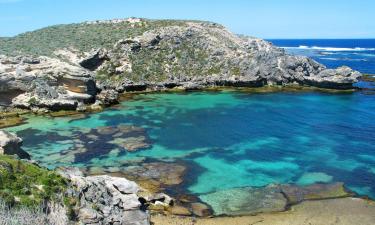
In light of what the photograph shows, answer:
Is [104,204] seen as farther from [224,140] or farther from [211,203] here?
[224,140]

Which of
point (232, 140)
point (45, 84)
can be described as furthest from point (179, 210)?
point (45, 84)

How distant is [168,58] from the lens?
105m

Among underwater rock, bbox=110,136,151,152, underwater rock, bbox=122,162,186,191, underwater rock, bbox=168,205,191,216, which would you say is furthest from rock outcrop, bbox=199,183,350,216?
underwater rock, bbox=110,136,151,152

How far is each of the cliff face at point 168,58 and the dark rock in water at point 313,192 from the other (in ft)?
152

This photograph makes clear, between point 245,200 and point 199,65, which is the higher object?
point 199,65

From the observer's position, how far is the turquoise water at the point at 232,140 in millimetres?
45812

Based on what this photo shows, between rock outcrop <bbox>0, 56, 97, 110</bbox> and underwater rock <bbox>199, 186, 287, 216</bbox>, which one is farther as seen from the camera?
rock outcrop <bbox>0, 56, 97, 110</bbox>

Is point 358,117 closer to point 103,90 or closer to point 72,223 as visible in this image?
point 103,90

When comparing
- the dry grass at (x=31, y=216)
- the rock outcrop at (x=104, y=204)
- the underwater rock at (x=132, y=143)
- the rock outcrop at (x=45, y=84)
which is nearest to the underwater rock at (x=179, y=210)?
the rock outcrop at (x=104, y=204)

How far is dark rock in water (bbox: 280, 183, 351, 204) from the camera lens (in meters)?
39.9

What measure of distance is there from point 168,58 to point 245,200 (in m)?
69.6

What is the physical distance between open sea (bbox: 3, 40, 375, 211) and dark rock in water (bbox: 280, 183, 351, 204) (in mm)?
1237

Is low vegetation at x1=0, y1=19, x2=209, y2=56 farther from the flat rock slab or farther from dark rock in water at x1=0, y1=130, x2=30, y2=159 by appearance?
the flat rock slab

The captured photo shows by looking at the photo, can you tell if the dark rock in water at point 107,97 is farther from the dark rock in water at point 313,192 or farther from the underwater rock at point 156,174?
the dark rock in water at point 313,192
